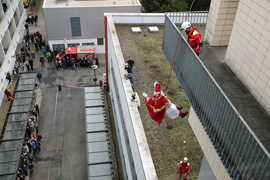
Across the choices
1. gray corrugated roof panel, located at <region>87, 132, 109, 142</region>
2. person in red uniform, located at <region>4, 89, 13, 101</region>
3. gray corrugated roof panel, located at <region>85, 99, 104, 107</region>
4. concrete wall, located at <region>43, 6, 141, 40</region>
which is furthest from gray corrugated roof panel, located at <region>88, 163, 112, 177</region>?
concrete wall, located at <region>43, 6, 141, 40</region>

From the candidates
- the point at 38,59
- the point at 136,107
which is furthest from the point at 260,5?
the point at 38,59

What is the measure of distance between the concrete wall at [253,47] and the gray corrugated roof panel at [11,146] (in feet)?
67.1

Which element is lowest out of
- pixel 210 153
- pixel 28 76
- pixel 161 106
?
pixel 28 76

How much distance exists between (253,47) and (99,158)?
16493mm

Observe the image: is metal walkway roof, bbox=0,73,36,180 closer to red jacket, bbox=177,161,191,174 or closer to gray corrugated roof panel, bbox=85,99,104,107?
gray corrugated roof panel, bbox=85,99,104,107

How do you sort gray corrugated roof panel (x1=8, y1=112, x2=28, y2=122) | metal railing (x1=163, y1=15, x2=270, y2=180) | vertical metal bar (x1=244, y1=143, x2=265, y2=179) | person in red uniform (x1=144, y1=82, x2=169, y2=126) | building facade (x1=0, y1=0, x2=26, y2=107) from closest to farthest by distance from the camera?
vertical metal bar (x1=244, y1=143, x2=265, y2=179) < metal railing (x1=163, y1=15, x2=270, y2=180) < person in red uniform (x1=144, y1=82, x2=169, y2=126) < gray corrugated roof panel (x1=8, y1=112, x2=28, y2=122) < building facade (x1=0, y1=0, x2=26, y2=107)

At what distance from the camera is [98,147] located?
77.7ft

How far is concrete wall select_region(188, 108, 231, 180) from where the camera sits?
946cm

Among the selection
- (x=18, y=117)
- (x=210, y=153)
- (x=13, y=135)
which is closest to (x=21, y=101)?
(x=18, y=117)

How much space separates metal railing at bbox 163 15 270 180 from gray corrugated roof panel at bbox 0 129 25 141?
18569 mm

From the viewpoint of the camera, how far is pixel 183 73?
11859mm

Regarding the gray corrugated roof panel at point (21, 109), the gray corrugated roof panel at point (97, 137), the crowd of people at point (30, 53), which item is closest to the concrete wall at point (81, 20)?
the crowd of people at point (30, 53)

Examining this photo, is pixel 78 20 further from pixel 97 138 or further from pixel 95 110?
pixel 97 138

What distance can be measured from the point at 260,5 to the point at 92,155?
1787 cm
